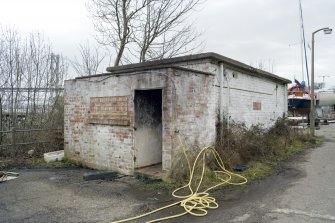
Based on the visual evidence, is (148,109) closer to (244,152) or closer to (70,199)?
(70,199)

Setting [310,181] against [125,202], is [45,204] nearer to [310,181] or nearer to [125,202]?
[125,202]

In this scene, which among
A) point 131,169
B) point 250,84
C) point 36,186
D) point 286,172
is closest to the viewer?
point 36,186

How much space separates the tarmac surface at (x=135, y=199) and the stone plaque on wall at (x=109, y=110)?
1601mm

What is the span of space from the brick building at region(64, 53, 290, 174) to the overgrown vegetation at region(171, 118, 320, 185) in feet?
1.11

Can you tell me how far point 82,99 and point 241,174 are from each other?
5357 millimetres

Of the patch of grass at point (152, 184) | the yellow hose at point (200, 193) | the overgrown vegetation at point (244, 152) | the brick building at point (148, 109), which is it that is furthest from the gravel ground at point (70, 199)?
the overgrown vegetation at point (244, 152)

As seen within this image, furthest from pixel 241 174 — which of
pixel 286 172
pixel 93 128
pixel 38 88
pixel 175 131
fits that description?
pixel 38 88

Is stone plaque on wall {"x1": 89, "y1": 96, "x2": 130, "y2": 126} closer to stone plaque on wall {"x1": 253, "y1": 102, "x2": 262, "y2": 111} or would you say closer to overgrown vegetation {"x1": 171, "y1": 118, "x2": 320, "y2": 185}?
overgrown vegetation {"x1": 171, "y1": 118, "x2": 320, "y2": 185}

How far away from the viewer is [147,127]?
814 cm

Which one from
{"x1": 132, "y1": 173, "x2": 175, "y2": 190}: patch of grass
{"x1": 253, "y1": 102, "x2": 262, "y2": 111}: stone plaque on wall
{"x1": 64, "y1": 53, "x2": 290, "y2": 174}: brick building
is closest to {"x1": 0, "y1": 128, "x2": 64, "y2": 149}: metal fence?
{"x1": 64, "y1": 53, "x2": 290, "y2": 174}: brick building

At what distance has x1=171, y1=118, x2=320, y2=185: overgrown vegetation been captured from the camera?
23.3ft

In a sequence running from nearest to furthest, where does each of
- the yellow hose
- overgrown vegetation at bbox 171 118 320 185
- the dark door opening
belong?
the yellow hose, overgrown vegetation at bbox 171 118 320 185, the dark door opening

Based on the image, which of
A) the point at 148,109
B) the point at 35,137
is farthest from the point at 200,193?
the point at 35,137

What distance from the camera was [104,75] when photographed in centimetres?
839
